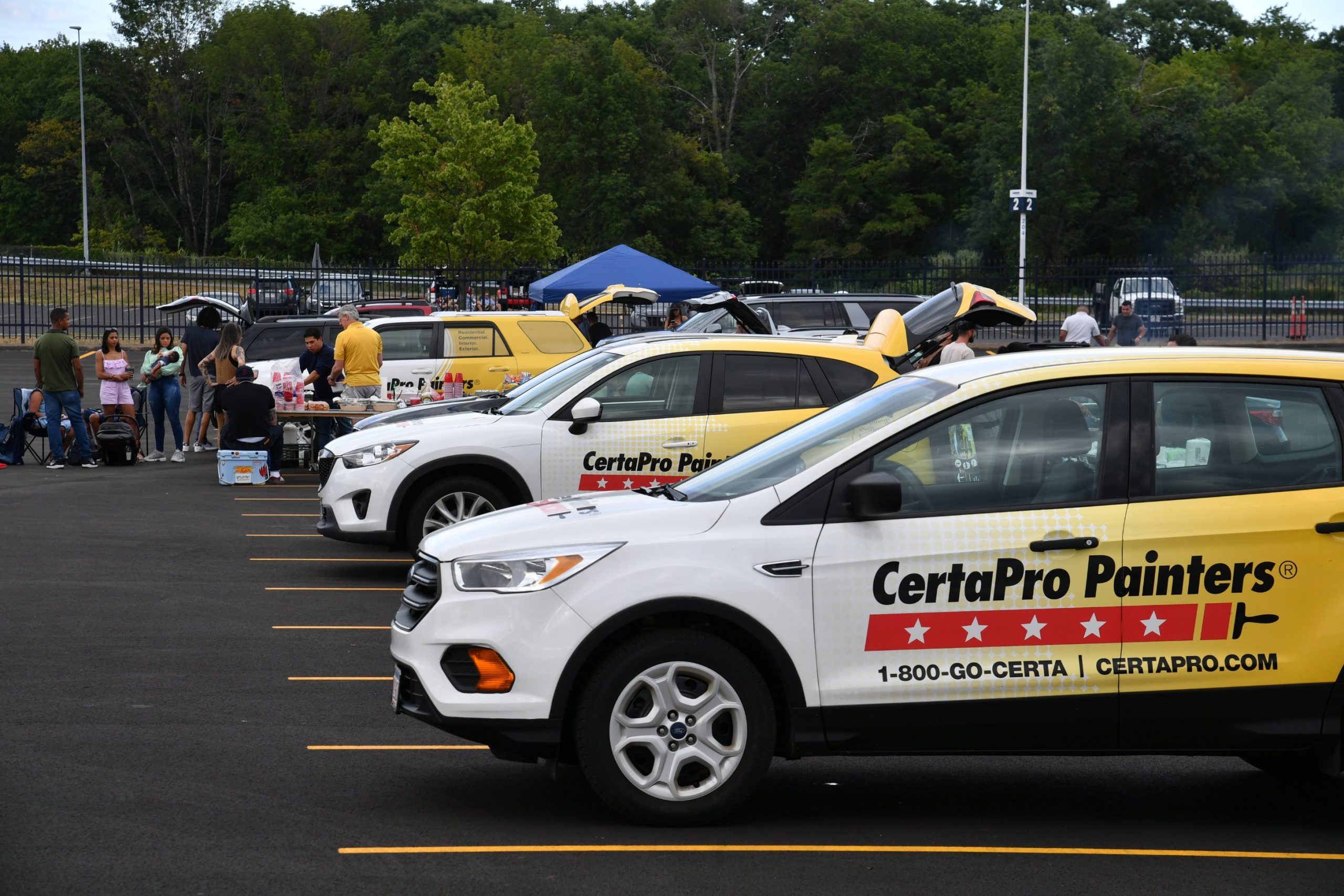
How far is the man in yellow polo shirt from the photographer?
1585 cm

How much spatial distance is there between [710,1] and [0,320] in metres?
51.9

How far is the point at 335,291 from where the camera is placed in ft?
133

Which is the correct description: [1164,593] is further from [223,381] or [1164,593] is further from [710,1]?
[710,1]

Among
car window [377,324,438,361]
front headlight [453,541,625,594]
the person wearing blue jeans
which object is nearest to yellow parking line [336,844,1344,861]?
front headlight [453,541,625,594]

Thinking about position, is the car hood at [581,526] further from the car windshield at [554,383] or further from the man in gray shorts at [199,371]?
the man in gray shorts at [199,371]

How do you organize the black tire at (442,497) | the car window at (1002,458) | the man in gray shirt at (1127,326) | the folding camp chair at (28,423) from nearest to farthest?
the car window at (1002,458) → the black tire at (442,497) → the folding camp chair at (28,423) → the man in gray shirt at (1127,326)

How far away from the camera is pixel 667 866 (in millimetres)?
4973

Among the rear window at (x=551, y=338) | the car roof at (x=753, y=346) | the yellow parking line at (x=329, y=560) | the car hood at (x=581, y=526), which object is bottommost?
the yellow parking line at (x=329, y=560)

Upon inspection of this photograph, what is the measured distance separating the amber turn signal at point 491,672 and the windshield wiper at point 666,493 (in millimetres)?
934

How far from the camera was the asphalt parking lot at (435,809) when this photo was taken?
16.1ft

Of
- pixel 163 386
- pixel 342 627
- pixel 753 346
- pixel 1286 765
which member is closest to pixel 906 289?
pixel 163 386

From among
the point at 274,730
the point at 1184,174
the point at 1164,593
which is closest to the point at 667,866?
the point at 1164,593

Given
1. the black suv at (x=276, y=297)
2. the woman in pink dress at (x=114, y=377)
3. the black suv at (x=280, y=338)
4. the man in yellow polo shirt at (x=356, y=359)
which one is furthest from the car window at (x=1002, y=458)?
the black suv at (x=276, y=297)

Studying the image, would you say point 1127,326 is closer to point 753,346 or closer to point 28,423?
point 753,346
